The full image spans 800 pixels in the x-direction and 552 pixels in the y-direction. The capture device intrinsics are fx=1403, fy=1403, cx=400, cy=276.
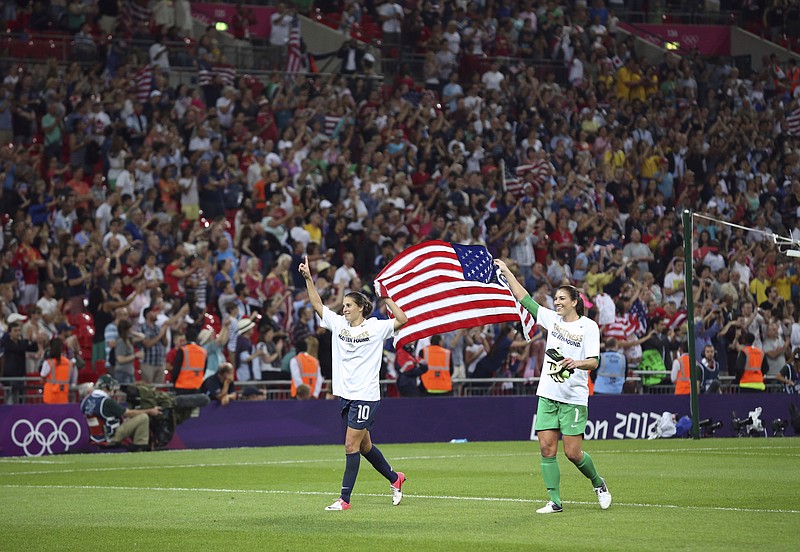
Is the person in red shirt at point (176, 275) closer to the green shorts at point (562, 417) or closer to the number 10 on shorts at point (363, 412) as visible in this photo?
the number 10 on shorts at point (363, 412)

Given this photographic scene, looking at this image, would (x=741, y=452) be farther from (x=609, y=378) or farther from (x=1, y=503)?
(x=1, y=503)

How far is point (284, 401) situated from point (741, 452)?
8.12 m

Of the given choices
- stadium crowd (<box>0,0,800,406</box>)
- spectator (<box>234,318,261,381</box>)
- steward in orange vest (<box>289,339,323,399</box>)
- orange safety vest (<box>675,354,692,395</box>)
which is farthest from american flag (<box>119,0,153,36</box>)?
orange safety vest (<box>675,354,692,395</box>)

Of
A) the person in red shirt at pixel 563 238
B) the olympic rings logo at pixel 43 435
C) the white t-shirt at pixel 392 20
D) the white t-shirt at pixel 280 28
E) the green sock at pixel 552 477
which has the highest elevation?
the white t-shirt at pixel 392 20

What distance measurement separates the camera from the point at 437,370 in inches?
1074

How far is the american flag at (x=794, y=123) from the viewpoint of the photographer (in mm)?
38781

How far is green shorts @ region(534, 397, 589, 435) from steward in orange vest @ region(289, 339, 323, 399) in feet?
40.8

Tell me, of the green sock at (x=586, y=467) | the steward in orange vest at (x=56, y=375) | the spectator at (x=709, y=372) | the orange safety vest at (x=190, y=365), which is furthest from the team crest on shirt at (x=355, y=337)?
the spectator at (x=709, y=372)

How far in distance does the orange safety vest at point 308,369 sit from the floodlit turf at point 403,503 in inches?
105

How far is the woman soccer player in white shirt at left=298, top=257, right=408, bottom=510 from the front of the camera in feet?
45.6

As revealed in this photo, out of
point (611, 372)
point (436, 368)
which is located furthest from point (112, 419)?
point (611, 372)

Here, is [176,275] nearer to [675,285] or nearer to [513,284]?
[675,285]

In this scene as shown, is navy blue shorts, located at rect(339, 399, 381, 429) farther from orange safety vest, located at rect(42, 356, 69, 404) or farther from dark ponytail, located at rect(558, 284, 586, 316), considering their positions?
orange safety vest, located at rect(42, 356, 69, 404)

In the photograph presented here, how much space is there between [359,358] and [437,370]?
43.7 feet
